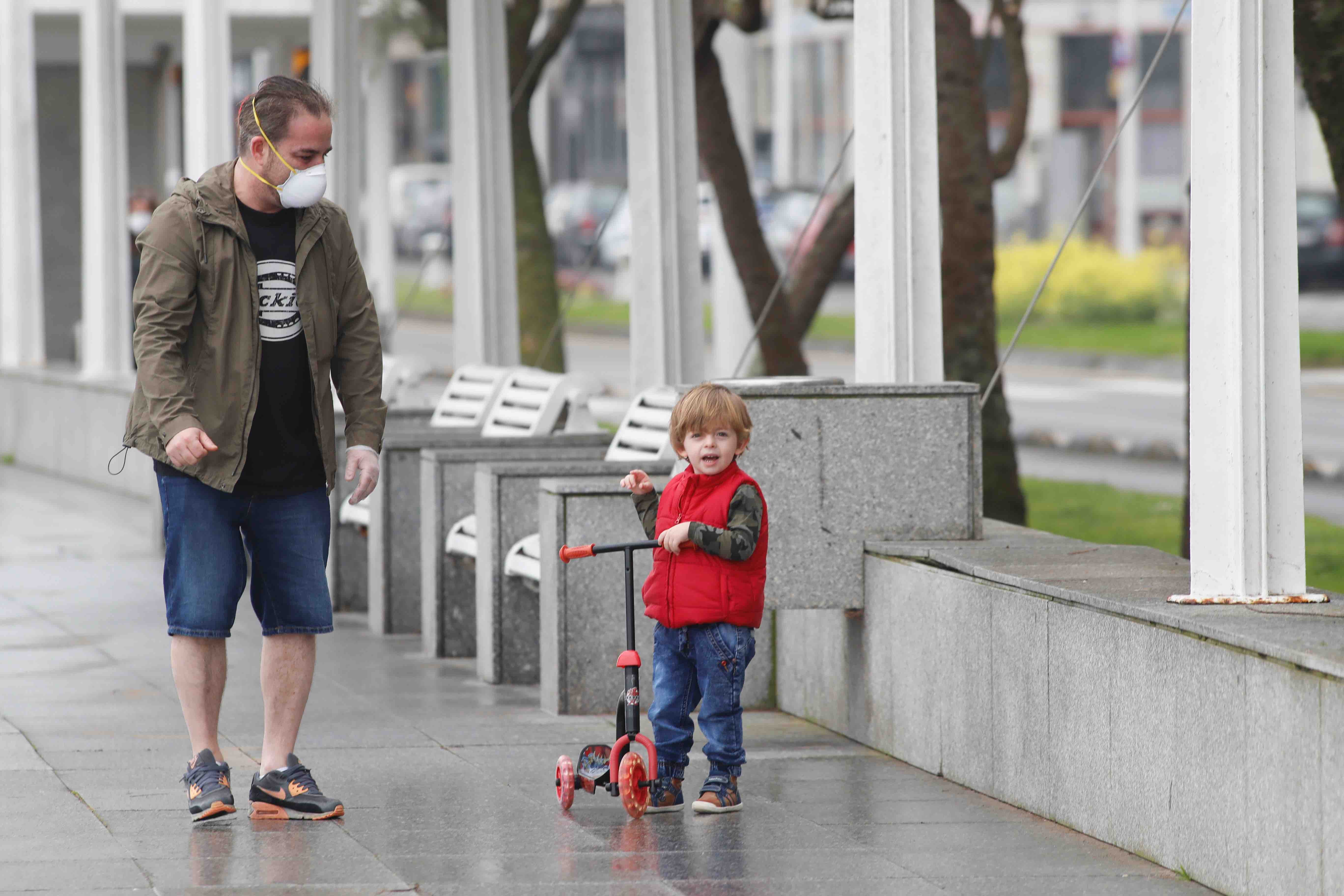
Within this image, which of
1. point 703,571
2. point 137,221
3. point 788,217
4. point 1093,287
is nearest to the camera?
point 703,571

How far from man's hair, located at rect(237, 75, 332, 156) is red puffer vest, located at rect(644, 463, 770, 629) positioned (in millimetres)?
1447

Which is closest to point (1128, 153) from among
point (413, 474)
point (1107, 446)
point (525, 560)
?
point (1107, 446)

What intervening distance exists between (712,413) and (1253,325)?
57.3 inches

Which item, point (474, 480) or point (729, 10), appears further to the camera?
point (729, 10)

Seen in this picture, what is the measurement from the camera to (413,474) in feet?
34.0

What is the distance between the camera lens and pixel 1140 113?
54281 mm

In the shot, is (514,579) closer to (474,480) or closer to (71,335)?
(474,480)

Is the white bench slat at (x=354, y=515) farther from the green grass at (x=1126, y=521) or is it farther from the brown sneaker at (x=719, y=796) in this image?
the brown sneaker at (x=719, y=796)

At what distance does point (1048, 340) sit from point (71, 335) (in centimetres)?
1432

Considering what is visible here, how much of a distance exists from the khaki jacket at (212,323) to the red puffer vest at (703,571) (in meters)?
0.86

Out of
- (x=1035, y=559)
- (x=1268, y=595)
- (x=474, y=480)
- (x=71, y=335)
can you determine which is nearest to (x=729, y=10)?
(x=474, y=480)

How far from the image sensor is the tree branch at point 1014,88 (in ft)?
46.4

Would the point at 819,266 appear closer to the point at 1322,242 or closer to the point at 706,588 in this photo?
the point at 706,588

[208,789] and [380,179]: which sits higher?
[380,179]
